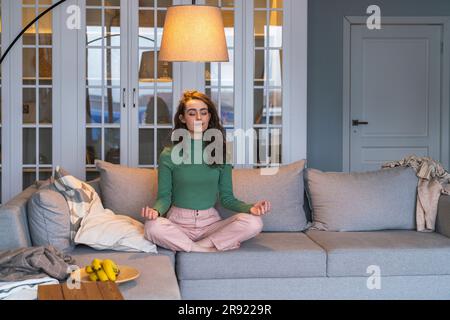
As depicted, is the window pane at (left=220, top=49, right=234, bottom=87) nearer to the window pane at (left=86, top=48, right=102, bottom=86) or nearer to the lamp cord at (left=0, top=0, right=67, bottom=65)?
the window pane at (left=86, top=48, right=102, bottom=86)

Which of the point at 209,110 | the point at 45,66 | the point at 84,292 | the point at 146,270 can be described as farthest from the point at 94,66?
the point at 84,292

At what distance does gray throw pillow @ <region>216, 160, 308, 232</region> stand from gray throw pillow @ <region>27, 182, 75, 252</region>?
1.13 m

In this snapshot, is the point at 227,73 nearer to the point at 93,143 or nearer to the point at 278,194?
the point at 93,143

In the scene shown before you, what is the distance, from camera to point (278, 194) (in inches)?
187

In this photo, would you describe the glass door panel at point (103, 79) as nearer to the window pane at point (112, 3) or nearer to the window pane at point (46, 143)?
the window pane at point (112, 3)

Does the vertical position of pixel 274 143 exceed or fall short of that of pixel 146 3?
it falls short

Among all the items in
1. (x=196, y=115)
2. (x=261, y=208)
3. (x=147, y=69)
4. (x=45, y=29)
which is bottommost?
(x=261, y=208)

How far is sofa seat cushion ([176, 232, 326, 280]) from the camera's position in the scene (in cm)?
411

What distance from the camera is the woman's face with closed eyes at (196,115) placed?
14.6 feet

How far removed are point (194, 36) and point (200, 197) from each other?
2.87ft

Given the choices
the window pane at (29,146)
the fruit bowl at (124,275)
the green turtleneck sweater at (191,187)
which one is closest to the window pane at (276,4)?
the window pane at (29,146)

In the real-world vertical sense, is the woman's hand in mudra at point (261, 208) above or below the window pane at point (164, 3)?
below

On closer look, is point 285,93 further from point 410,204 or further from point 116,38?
point 410,204

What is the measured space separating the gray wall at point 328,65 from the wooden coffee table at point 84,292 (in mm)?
4928
